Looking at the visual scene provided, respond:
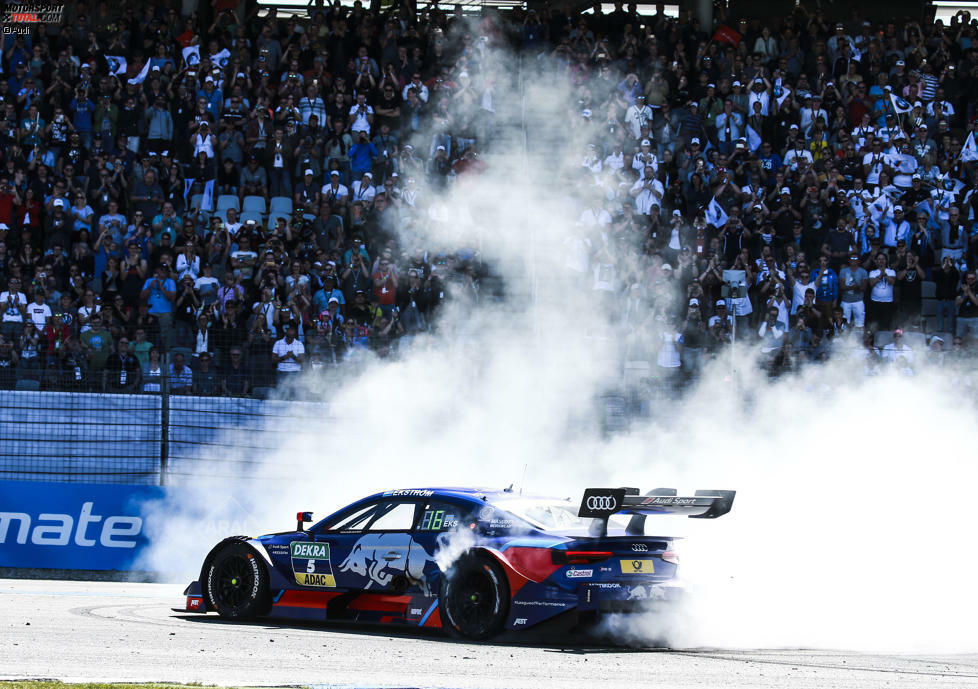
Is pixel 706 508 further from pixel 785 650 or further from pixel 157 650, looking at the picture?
pixel 157 650

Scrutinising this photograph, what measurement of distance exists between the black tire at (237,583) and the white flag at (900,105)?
41.9 feet

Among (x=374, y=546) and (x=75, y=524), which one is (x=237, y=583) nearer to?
(x=374, y=546)

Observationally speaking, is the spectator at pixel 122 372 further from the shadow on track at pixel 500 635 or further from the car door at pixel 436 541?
the car door at pixel 436 541

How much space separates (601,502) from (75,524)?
22.0ft

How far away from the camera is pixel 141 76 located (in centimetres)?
1836

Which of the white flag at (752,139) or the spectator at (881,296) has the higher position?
the white flag at (752,139)

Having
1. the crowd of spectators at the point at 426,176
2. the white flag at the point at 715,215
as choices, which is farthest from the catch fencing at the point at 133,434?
the white flag at the point at 715,215

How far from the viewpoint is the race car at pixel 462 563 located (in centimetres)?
770

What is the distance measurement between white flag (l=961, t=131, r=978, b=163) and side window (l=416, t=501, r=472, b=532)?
475 inches

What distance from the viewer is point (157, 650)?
7301 millimetres

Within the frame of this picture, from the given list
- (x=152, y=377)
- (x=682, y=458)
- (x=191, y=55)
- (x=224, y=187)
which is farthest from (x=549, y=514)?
(x=191, y=55)

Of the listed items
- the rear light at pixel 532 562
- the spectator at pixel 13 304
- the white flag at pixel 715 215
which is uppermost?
the white flag at pixel 715 215

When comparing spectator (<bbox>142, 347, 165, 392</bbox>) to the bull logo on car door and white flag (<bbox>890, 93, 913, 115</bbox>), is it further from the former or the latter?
white flag (<bbox>890, 93, 913, 115</bbox>)

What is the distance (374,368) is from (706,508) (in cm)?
576
